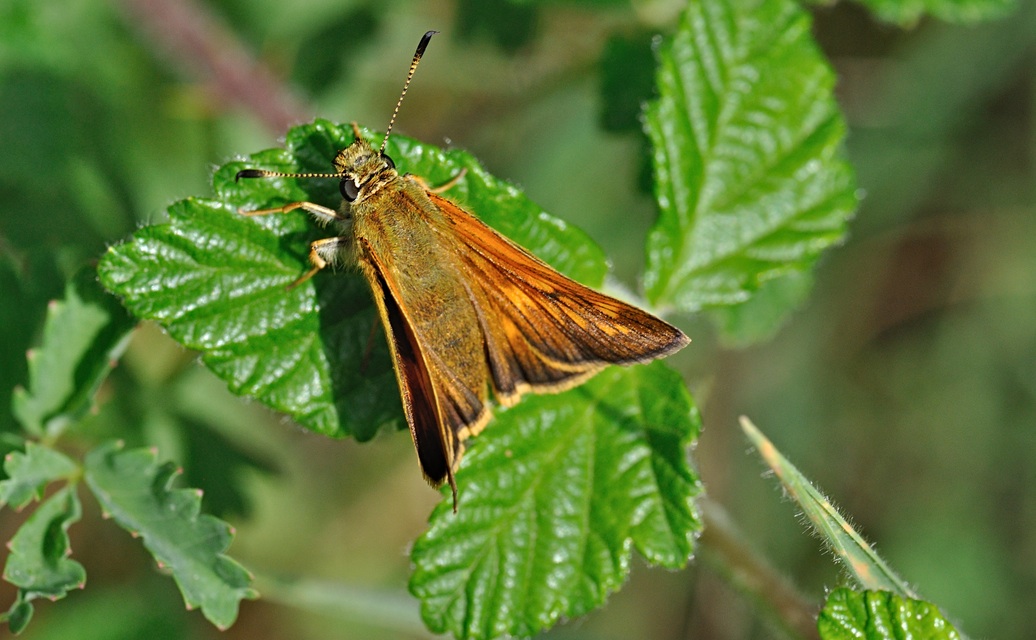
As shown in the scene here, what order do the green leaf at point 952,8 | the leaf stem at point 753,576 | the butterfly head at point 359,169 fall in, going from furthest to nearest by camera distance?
the green leaf at point 952,8 → the leaf stem at point 753,576 → the butterfly head at point 359,169

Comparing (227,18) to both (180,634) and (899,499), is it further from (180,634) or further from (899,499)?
(899,499)

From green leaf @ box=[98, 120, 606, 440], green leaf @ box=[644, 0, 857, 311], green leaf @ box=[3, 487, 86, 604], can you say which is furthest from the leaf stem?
green leaf @ box=[3, 487, 86, 604]

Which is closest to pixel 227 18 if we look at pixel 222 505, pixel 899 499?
pixel 222 505

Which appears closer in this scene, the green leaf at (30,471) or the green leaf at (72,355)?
the green leaf at (30,471)

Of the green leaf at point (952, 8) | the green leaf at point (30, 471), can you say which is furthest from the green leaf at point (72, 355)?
the green leaf at point (952, 8)

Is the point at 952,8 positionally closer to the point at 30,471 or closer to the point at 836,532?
the point at 836,532

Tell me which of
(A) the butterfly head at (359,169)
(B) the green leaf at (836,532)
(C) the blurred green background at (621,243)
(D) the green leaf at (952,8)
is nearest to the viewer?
(B) the green leaf at (836,532)

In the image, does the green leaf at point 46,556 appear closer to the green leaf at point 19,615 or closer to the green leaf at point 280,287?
the green leaf at point 19,615
